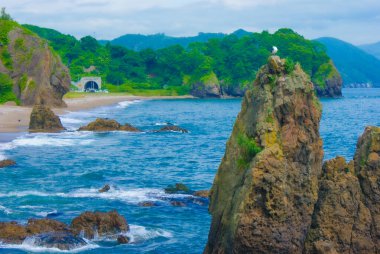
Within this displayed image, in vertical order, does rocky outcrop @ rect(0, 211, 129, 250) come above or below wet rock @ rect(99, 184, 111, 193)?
above

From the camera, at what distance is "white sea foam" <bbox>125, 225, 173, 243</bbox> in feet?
82.6

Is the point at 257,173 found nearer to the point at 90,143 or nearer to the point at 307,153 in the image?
the point at 307,153

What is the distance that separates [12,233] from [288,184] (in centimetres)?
1172

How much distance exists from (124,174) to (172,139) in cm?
2345

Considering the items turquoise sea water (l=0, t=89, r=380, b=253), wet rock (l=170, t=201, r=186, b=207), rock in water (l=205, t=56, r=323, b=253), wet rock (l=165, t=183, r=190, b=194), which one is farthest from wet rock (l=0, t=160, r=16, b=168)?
rock in water (l=205, t=56, r=323, b=253)

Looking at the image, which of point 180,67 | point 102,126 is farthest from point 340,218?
point 180,67

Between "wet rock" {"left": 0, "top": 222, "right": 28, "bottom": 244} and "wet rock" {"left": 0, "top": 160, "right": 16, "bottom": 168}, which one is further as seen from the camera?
"wet rock" {"left": 0, "top": 160, "right": 16, "bottom": 168}

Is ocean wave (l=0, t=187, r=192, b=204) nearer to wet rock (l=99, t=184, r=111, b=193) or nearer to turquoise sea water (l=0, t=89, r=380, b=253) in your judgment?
turquoise sea water (l=0, t=89, r=380, b=253)

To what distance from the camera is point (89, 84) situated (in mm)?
155250

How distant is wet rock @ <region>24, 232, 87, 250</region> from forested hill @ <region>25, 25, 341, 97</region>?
445 feet

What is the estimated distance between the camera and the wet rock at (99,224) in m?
25.1

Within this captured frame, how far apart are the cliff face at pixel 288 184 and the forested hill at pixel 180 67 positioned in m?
140

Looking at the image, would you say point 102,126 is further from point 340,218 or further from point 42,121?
point 340,218

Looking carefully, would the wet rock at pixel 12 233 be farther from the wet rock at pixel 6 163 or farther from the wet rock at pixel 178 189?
the wet rock at pixel 6 163
